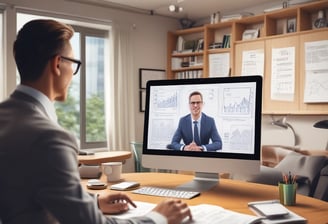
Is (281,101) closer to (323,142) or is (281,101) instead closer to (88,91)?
(323,142)

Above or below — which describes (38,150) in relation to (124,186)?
above

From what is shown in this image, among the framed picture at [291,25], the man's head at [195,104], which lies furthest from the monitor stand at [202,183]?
the framed picture at [291,25]

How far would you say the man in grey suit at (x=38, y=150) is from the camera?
34.8 inches

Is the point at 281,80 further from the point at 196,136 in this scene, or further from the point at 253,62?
the point at 196,136

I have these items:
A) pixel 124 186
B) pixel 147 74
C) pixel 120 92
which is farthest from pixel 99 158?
pixel 147 74

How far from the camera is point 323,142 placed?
4.32 m

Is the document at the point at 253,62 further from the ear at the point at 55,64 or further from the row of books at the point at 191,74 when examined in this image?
the ear at the point at 55,64

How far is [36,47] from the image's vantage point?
41.0 inches

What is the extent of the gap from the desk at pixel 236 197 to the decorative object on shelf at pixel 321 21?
2.91 m

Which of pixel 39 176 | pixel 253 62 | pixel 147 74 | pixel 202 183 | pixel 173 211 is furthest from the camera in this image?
pixel 147 74

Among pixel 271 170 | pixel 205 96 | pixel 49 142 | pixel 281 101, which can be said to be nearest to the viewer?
pixel 49 142

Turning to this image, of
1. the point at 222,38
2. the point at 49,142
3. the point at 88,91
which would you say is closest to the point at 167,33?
the point at 222,38

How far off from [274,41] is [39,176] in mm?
4119

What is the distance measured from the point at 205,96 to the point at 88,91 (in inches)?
137
